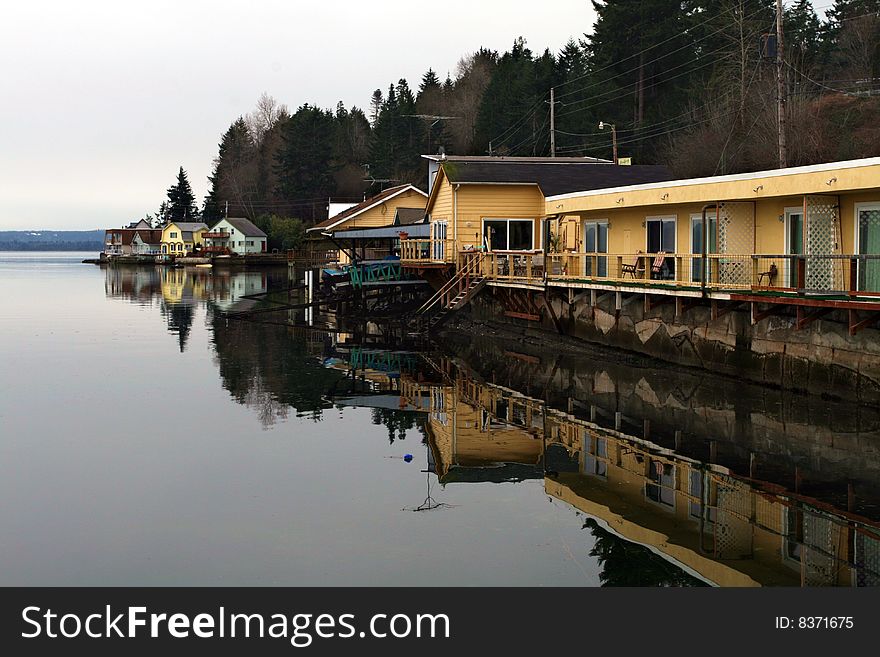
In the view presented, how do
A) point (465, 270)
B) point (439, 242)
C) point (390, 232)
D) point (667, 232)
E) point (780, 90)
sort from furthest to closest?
point (390, 232) < point (439, 242) < point (465, 270) < point (780, 90) < point (667, 232)

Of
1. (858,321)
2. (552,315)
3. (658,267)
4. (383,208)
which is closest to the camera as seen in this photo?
(858,321)

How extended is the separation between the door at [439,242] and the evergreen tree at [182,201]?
441ft

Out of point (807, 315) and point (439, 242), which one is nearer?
point (807, 315)

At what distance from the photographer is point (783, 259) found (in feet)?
88.9

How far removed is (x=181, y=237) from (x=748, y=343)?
461 ft

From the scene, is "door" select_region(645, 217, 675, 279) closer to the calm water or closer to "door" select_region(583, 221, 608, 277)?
"door" select_region(583, 221, 608, 277)

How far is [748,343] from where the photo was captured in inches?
1053

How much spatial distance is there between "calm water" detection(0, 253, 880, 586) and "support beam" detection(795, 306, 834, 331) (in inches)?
68.5

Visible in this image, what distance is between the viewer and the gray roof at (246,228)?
5625 inches

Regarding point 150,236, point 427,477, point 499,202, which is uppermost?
point 150,236

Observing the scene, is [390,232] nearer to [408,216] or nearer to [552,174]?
[552,174]

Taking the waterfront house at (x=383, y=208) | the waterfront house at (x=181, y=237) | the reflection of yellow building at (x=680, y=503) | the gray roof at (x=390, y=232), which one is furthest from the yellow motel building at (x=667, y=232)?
the waterfront house at (x=181, y=237)

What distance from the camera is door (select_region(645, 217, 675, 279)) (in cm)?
3219

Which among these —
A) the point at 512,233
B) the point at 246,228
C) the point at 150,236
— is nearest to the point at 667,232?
the point at 512,233
